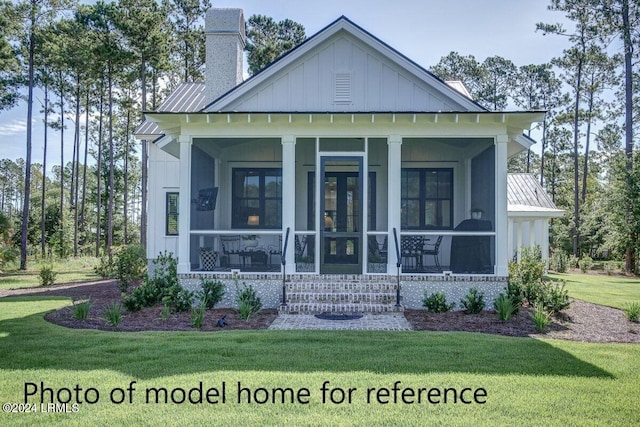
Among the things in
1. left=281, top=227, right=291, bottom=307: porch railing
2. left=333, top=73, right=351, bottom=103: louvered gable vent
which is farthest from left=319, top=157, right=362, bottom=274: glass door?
left=333, top=73, right=351, bottom=103: louvered gable vent

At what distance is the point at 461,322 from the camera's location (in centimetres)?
788

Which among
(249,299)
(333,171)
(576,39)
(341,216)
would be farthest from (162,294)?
(576,39)

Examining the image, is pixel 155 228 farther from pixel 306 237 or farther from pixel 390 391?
pixel 390 391

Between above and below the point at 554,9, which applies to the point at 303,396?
→ below

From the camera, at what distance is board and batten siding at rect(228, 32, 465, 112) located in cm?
1045

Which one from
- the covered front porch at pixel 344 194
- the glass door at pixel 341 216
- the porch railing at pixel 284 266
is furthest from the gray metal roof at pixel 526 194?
the porch railing at pixel 284 266

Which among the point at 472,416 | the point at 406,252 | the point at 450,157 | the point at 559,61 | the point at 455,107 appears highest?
the point at 559,61

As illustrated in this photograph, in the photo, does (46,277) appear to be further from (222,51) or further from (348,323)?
(348,323)

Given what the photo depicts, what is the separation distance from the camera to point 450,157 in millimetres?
12164

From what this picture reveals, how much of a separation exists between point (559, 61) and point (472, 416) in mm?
30353

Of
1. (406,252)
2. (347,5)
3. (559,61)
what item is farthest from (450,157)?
(559,61)

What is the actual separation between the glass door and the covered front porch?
0.08ft

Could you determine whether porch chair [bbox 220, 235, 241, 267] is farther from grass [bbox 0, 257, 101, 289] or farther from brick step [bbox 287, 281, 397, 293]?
grass [bbox 0, 257, 101, 289]

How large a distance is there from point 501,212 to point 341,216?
3.56 metres
